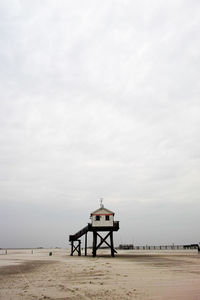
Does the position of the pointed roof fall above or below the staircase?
above

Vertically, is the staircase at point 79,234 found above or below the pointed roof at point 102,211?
below

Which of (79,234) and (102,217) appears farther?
(79,234)

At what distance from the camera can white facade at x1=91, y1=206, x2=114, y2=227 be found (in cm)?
3794

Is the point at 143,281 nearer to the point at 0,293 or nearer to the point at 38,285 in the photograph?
the point at 38,285

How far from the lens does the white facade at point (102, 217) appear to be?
124ft

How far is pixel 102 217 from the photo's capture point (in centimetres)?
3806

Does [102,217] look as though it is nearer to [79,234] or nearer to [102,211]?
[102,211]

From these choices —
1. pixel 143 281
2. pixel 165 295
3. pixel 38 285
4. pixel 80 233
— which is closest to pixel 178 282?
pixel 143 281

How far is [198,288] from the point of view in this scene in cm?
1116

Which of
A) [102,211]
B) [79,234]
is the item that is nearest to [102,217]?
[102,211]

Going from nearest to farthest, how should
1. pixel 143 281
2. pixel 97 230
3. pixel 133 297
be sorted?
pixel 133 297 < pixel 143 281 < pixel 97 230

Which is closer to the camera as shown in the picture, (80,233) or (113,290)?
(113,290)

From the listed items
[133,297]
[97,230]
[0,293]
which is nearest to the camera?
[133,297]

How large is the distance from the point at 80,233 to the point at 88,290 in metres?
32.7
